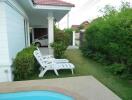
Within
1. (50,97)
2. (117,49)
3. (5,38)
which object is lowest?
(50,97)

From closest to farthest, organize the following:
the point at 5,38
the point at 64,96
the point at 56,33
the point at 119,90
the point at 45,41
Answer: the point at 64,96, the point at 119,90, the point at 5,38, the point at 56,33, the point at 45,41

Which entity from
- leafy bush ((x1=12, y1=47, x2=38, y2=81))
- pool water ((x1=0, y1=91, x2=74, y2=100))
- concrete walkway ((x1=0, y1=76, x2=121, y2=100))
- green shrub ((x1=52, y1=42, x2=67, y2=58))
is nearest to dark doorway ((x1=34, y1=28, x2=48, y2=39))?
green shrub ((x1=52, y1=42, x2=67, y2=58))

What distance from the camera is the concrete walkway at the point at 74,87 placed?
5715mm

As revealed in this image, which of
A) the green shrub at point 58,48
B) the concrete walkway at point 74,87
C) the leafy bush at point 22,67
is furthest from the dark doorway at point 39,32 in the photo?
the concrete walkway at point 74,87

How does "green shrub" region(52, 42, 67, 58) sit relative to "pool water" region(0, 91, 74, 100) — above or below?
above

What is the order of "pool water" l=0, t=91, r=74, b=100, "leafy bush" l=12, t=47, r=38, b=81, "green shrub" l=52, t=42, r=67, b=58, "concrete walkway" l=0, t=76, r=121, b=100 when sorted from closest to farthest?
"concrete walkway" l=0, t=76, r=121, b=100 < "pool water" l=0, t=91, r=74, b=100 < "leafy bush" l=12, t=47, r=38, b=81 < "green shrub" l=52, t=42, r=67, b=58

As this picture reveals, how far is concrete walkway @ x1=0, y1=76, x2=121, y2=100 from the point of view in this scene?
18.7ft

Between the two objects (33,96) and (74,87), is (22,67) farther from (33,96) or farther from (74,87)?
(74,87)

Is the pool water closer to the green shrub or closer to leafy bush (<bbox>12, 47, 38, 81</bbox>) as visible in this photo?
leafy bush (<bbox>12, 47, 38, 81</bbox>)

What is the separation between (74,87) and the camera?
256 inches

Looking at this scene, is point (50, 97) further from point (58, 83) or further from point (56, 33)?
point (56, 33)

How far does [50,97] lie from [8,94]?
1.34m

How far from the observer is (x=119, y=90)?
20.8 ft

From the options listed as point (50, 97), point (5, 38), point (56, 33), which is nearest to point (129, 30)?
point (50, 97)
